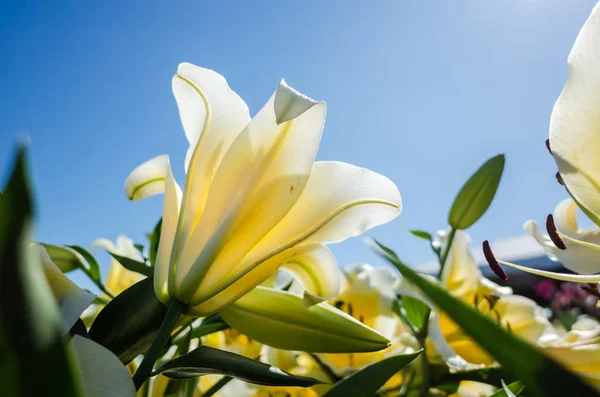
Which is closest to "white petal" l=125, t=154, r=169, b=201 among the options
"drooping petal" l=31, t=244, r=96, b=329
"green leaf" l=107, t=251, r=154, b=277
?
"green leaf" l=107, t=251, r=154, b=277

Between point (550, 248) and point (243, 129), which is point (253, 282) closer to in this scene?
point (243, 129)

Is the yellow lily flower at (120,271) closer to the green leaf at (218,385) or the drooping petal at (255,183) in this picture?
the green leaf at (218,385)

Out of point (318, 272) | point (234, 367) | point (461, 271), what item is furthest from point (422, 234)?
point (234, 367)

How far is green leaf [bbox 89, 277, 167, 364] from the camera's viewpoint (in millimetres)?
244

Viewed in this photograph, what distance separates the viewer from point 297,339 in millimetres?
302

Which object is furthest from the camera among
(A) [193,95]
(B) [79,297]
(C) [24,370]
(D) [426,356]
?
(D) [426,356]

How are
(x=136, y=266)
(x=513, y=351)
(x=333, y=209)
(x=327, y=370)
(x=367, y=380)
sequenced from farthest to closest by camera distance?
1. (x=327, y=370)
2. (x=136, y=266)
3. (x=333, y=209)
4. (x=367, y=380)
5. (x=513, y=351)

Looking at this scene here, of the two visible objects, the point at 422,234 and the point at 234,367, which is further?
the point at 422,234

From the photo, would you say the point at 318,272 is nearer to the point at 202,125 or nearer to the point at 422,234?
the point at 202,125

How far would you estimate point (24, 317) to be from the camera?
0.32 ft

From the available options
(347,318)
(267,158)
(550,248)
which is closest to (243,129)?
(267,158)

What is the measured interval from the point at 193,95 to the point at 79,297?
146 mm

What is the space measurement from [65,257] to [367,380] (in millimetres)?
336

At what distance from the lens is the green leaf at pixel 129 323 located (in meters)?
0.24
